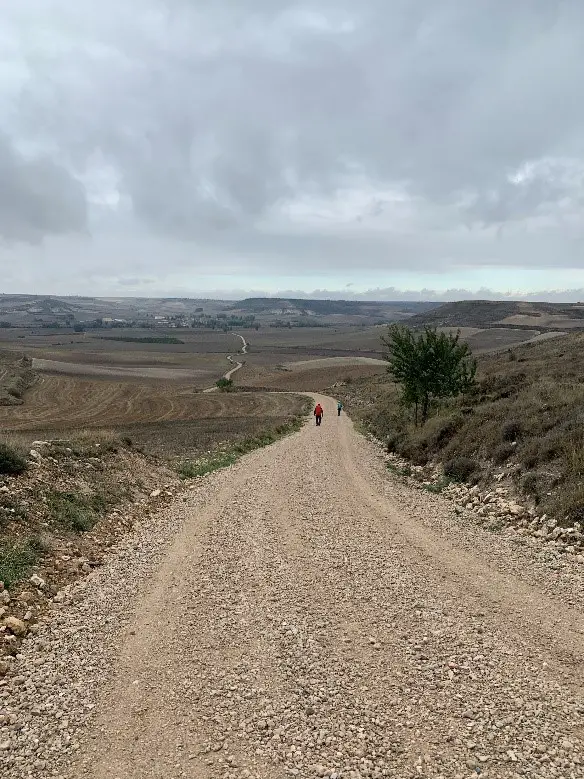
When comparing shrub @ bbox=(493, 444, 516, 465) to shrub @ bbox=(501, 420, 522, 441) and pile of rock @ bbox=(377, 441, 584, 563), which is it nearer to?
shrub @ bbox=(501, 420, 522, 441)

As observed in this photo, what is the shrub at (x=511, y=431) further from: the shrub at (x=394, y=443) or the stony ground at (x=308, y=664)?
the shrub at (x=394, y=443)

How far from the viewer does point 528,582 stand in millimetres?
9945

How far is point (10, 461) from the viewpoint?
1416 cm

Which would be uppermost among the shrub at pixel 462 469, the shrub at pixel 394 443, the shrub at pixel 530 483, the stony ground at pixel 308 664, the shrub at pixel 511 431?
the shrub at pixel 511 431

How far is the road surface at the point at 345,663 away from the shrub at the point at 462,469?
4.64m

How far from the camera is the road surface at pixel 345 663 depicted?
18.7 ft

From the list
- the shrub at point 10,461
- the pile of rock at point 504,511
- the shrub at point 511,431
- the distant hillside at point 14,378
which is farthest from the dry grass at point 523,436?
the distant hillside at point 14,378

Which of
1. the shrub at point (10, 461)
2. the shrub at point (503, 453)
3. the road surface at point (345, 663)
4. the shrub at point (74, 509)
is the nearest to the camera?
the road surface at point (345, 663)

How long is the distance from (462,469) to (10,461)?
13.1 m

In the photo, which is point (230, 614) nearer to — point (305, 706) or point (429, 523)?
point (305, 706)

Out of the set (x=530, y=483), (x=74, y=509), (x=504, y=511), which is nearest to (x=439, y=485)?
(x=530, y=483)

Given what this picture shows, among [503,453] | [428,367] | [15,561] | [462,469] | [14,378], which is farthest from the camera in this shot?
[14,378]

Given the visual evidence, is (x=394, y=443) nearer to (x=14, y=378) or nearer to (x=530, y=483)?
(x=530, y=483)

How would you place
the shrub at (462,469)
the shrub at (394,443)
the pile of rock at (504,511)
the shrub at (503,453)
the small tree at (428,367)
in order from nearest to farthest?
the pile of rock at (504,511)
the shrub at (503,453)
the shrub at (462,469)
the shrub at (394,443)
the small tree at (428,367)
